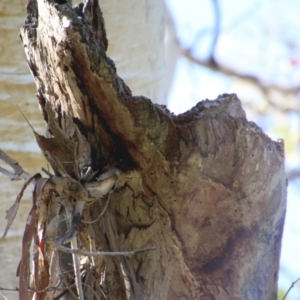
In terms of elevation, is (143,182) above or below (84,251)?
above

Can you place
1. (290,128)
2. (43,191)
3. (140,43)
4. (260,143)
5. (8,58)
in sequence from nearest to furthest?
(43,191) < (260,143) < (8,58) < (140,43) < (290,128)

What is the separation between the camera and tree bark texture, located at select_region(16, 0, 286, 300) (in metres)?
0.59

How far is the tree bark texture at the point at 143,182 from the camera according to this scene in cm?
59

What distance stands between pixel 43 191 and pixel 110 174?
79 mm

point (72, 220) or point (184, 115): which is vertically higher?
point (184, 115)

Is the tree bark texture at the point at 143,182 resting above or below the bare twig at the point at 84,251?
above

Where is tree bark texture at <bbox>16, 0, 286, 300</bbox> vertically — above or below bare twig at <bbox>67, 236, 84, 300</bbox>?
above

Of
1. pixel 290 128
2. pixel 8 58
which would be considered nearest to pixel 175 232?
pixel 8 58

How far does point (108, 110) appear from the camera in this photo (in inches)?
24.0

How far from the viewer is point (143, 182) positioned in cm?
64

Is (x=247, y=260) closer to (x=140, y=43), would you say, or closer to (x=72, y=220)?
(x=72, y=220)

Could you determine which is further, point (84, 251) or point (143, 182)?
point (143, 182)

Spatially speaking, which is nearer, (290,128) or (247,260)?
(247,260)

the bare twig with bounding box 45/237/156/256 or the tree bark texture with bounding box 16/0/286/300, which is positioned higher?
the tree bark texture with bounding box 16/0/286/300
